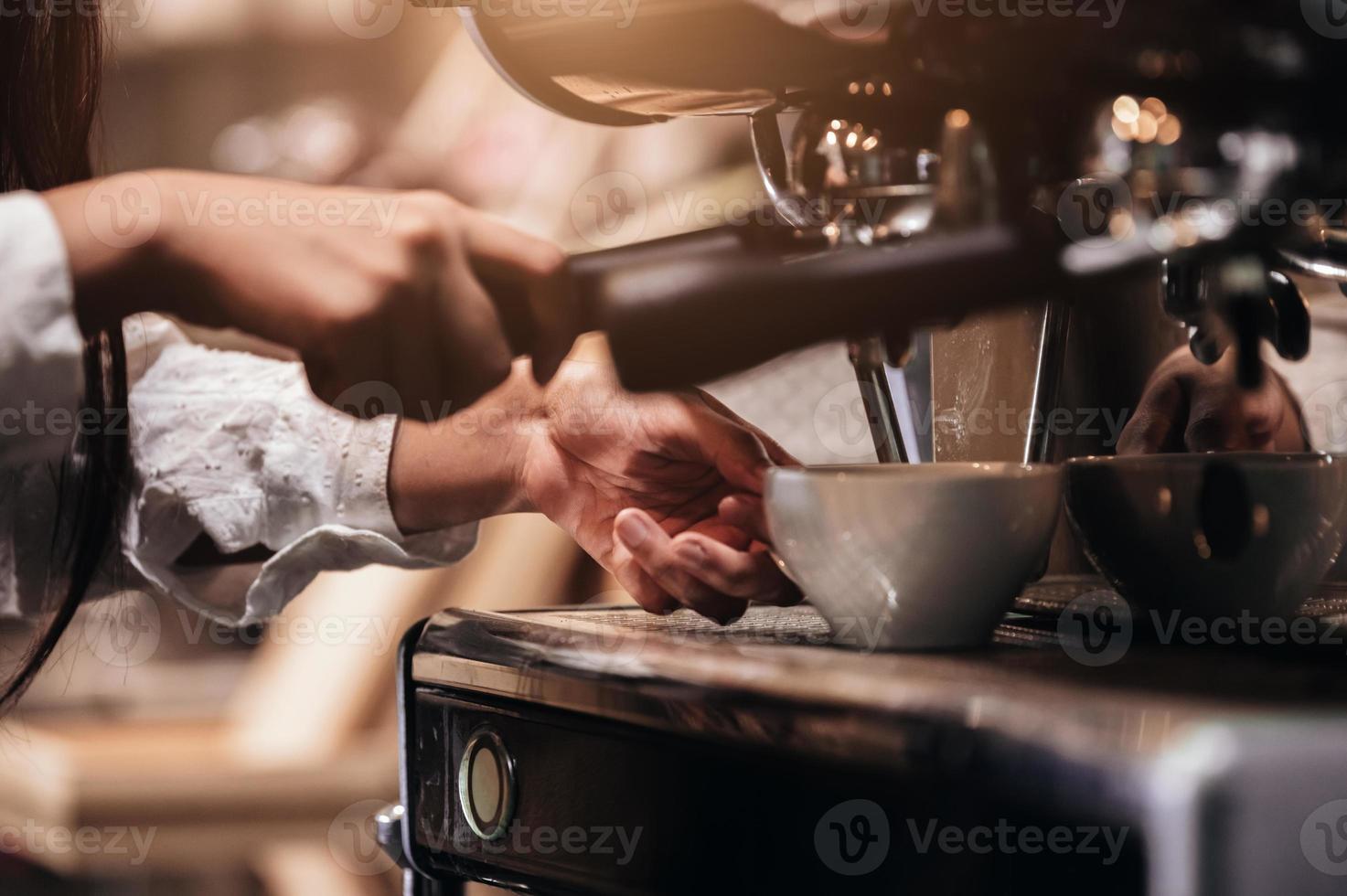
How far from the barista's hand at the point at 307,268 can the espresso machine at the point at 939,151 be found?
96mm

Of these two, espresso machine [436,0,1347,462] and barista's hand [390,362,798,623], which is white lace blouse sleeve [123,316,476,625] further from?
espresso machine [436,0,1347,462]

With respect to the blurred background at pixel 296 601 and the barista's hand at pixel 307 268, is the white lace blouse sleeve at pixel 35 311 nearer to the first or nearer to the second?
the barista's hand at pixel 307 268

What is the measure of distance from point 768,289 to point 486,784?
0.22 meters

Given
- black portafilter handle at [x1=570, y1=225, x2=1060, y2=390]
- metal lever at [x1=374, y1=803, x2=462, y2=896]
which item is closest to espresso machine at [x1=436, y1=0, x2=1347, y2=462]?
black portafilter handle at [x1=570, y1=225, x2=1060, y2=390]

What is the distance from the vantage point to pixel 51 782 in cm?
118

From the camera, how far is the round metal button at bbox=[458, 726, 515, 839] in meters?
0.50

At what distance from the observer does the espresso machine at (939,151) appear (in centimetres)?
39

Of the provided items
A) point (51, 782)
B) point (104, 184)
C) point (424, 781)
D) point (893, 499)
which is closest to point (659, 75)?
point (893, 499)

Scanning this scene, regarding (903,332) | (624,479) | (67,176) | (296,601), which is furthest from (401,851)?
(296,601)

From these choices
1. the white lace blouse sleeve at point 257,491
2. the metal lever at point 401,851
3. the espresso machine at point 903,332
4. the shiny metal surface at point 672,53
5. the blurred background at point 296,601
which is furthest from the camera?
the blurred background at point 296,601

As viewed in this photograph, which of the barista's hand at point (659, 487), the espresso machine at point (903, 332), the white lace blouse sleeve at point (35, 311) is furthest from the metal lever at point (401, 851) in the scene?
the white lace blouse sleeve at point (35, 311)

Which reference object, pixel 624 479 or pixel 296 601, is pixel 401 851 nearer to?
pixel 624 479

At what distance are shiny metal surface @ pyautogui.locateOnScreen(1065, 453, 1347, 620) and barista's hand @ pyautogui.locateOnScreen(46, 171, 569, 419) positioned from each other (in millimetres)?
244

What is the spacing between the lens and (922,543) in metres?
0.46
